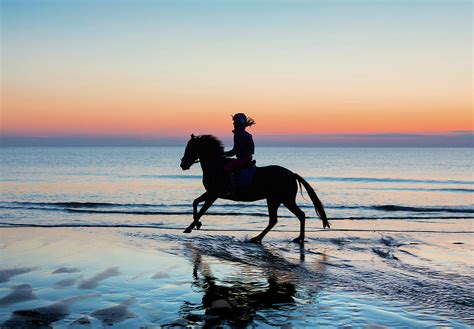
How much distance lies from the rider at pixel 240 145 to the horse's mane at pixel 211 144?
0.27 m

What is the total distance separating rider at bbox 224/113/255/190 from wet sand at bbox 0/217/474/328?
186 cm

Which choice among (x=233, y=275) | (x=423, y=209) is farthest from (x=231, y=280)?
(x=423, y=209)

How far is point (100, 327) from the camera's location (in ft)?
17.0

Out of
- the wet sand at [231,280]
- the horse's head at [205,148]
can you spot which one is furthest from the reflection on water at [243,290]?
the horse's head at [205,148]

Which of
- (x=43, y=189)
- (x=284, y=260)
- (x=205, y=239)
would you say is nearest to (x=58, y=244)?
(x=205, y=239)

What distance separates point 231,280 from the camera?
7598mm

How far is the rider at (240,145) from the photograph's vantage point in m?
11.4

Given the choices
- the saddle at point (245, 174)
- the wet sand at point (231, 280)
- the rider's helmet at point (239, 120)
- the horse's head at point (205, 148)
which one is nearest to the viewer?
the wet sand at point (231, 280)

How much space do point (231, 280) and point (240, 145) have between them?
4543 millimetres

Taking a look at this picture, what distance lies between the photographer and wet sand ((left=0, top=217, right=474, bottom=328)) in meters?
5.67

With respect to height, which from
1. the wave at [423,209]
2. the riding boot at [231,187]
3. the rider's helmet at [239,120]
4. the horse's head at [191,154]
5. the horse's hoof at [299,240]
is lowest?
the wave at [423,209]

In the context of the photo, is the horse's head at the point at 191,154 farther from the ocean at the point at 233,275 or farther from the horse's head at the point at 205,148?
the ocean at the point at 233,275

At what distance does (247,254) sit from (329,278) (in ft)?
8.39

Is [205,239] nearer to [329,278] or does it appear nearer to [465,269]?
[329,278]
